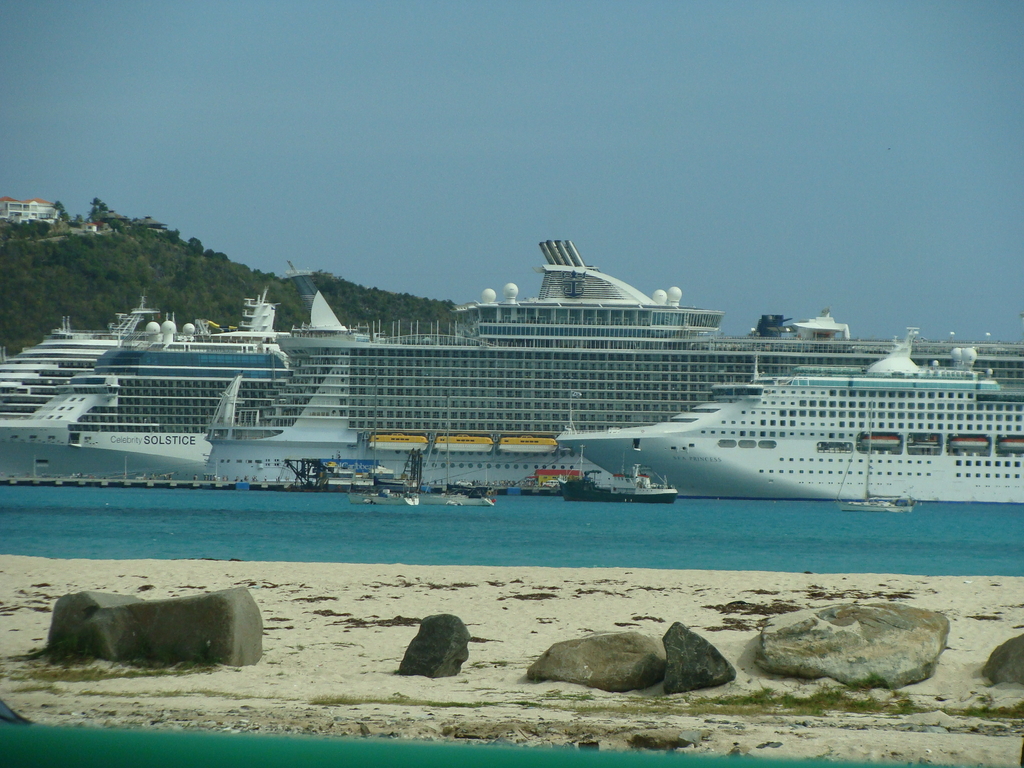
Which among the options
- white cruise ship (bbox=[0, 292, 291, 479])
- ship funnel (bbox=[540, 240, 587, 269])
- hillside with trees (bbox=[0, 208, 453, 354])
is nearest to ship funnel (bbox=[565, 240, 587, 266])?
ship funnel (bbox=[540, 240, 587, 269])

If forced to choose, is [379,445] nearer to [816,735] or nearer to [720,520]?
[720,520]

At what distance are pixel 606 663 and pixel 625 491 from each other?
156 feet

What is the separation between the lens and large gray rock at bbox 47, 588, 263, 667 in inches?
439

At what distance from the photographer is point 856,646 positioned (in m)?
10.8

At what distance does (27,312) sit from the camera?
4670 inches

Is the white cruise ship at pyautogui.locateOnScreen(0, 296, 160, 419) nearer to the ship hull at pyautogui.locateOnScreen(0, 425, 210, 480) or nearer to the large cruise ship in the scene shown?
the ship hull at pyautogui.locateOnScreen(0, 425, 210, 480)

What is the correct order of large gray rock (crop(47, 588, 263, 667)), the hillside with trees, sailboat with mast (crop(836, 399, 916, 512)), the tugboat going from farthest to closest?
the hillside with trees
the tugboat
sailboat with mast (crop(836, 399, 916, 512))
large gray rock (crop(47, 588, 263, 667))

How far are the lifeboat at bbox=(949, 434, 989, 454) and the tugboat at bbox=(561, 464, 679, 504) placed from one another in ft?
45.2

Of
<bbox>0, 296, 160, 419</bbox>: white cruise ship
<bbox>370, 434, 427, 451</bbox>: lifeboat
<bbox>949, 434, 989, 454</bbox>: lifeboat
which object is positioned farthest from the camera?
<bbox>0, 296, 160, 419</bbox>: white cruise ship

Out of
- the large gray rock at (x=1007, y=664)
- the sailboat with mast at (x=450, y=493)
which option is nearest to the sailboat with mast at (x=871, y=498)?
the sailboat with mast at (x=450, y=493)

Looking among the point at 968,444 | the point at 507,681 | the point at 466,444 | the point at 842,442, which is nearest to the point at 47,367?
the point at 466,444

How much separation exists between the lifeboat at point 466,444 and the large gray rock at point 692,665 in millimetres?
57910

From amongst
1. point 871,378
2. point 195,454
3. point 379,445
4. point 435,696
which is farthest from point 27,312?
point 435,696

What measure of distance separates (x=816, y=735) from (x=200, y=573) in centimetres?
1222
